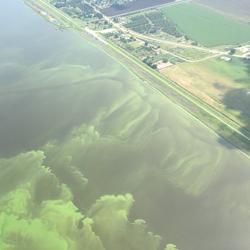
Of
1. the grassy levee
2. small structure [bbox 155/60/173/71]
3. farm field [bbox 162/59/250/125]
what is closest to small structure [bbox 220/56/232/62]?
farm field [bbox 162/59/250/125]

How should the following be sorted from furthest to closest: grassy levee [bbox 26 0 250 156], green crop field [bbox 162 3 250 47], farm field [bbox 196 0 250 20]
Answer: farm field [bbox 196 0 250 20] → green crop field [bbox 162 3 250 47] → grassy levee [bbox 26 0 250 156]

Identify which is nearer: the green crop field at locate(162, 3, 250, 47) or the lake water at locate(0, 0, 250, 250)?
the lake water at locate(0, 0, 250, 250)

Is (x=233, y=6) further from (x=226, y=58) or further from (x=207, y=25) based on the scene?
(x=226, y=58)

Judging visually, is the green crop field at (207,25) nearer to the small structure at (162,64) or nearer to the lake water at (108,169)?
the small structure at (162,64)

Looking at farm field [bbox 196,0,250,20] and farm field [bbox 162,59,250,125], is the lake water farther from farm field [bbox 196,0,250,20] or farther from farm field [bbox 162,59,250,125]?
farm field [bbox 196,0,250,20]

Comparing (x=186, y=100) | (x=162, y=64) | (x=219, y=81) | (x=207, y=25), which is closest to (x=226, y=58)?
(x=219, y=81)

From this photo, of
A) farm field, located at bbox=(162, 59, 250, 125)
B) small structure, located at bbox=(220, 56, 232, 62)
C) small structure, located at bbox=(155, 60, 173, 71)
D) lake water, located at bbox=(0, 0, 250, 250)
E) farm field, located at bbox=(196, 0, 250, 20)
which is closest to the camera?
lake water, located at bbox=(0, 0, 250, 250)

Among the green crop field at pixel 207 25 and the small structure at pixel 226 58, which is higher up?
the small structure at pixel 226 58

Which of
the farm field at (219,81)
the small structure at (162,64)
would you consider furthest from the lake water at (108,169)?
the small structure at (162,64)
